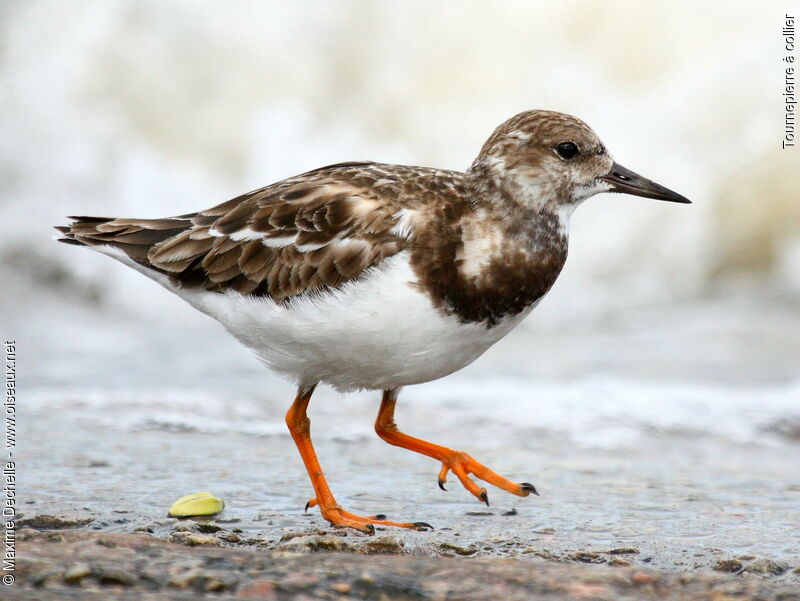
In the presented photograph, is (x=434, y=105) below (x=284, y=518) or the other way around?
the other way around

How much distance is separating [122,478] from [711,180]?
722 centimetres

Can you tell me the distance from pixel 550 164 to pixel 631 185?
1.20 ft

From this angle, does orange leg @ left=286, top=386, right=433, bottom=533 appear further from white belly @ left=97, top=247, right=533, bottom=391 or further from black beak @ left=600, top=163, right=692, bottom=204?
black beak @ left=600, top=163, right=692, bottom=204

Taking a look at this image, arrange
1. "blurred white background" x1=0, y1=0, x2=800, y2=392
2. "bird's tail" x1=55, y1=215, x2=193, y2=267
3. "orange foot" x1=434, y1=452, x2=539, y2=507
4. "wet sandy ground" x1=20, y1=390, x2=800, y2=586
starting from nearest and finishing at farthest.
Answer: "wet sandy ground" x1=20, y1=390, x2=800, y2=586 → "orange foot" x1=434, y1=452, x2=539, y2=507 → "bird's tail" x1=55, y1=215, x2=193, y2=267 → "blurred white background" x1=0, y1=0, x2=800, y2=392

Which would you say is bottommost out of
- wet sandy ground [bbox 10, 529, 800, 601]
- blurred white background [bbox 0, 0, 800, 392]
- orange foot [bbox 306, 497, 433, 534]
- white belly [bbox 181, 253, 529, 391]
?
wet sandy ground [bbox 10, 529, 800, 601]

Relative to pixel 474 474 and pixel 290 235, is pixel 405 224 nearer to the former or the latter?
pixel 290 235

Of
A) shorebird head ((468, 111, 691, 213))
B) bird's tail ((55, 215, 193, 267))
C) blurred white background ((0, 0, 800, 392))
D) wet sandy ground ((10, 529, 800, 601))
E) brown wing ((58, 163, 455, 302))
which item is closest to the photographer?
wet sandy ground ((10, 529, 800, 601))

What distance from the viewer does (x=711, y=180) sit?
418 inches

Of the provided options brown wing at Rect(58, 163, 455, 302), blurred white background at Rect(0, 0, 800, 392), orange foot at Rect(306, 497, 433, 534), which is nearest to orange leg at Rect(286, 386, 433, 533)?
orange foot at Rect(306, 497, 433, 534)

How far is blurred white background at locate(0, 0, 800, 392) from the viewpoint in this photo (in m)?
10.1

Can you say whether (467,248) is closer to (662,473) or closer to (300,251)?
(300,251)

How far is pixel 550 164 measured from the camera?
4.45 metres

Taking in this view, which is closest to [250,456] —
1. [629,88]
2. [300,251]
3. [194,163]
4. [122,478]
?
[122,478]

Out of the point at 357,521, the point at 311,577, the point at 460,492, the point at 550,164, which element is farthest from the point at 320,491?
the point at 550,164
